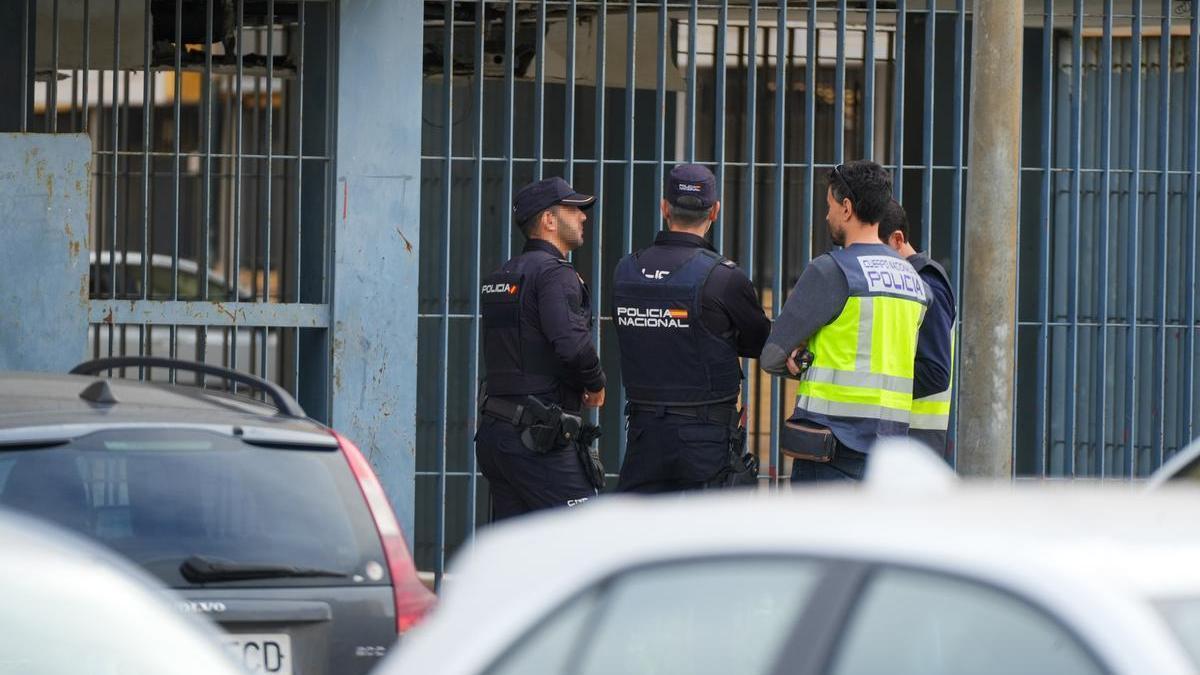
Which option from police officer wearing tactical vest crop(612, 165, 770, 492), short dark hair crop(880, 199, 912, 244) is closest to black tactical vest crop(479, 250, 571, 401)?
police officer wearing tactical vest crop(612, 165, 770, 492)

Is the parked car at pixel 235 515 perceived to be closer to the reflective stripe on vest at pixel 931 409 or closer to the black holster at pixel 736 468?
the black holster at pixel 736 468

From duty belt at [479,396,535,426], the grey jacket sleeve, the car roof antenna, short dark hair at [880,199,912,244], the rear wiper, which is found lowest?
the rear wiper

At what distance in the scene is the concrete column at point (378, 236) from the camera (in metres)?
7.93

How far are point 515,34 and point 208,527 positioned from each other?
491cm

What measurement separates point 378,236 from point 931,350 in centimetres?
263

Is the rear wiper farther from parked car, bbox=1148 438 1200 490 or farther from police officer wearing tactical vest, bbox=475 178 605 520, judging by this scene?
police officer wearing tactical vest, bbox=475 178 605 520

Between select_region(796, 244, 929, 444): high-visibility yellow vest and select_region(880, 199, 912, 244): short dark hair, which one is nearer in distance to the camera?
select_region(796, 244, 929, 444): high-visibility yellow vest

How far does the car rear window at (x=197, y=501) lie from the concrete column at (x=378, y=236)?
3.50m

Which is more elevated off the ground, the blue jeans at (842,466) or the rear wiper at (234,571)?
the blue jeans at (842,466)

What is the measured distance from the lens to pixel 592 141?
34.9 ft

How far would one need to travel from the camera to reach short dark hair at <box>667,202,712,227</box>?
6836 mm

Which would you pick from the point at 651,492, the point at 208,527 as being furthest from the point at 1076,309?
the point at 208,527

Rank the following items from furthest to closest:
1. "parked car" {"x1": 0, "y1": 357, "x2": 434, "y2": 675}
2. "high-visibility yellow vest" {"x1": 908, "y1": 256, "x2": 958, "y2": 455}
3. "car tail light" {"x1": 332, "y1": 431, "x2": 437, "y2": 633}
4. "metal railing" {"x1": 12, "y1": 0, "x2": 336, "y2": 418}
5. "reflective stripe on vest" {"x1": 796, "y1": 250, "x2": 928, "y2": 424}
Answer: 1. "metal railing" {"x1": 12, "y1": 0, "x2": 336, "y2": 418}
2. "high-visibility yellow vest" {"x1": 908, "y1": 256, "x2": 958, "y2": 455}
3. "reflective stripe on vest" {"x1": 796, "y1": 250, "x2": 928, "y2": 424}
4. "car tail light" {"x1": 332, "y1": 431, "x2": 437, "y2": 633}
5. "parked car" {"x1": 0, "y1": 357, "x2": 434, "y2": 675}

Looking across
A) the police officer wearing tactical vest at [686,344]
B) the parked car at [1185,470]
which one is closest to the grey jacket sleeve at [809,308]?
the police officer wearing tactical vest at [686,344]
